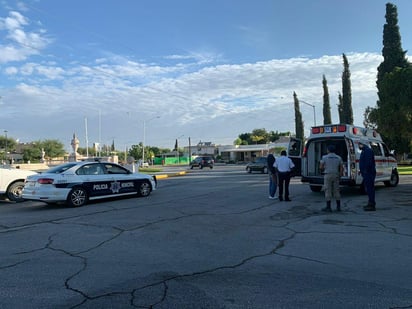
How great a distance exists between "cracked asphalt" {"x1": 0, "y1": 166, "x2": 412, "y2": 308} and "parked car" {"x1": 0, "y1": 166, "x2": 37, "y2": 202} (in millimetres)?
3926

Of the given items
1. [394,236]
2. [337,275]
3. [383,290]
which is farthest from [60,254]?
[394,236]

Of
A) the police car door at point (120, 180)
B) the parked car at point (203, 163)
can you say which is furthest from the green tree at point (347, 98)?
the police car door at point (120, 180)

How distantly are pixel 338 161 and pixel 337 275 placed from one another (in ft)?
19.8

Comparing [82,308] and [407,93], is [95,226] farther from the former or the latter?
[407,93]

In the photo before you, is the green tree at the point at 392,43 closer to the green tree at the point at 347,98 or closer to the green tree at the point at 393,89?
the green tree at the point at 393,89

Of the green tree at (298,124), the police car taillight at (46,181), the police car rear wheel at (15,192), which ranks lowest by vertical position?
the police car rear wheel at (15,192)

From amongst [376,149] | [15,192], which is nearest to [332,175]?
[376,149]

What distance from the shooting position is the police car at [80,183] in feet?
37.8

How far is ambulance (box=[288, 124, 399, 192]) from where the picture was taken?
43.1 ft

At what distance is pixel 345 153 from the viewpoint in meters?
14.4

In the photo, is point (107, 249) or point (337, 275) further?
point (107, 249)

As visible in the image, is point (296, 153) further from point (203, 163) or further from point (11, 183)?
point (203, 163)

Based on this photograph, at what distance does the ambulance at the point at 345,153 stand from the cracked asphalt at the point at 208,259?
316cm

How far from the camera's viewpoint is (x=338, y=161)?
10.5 metres
